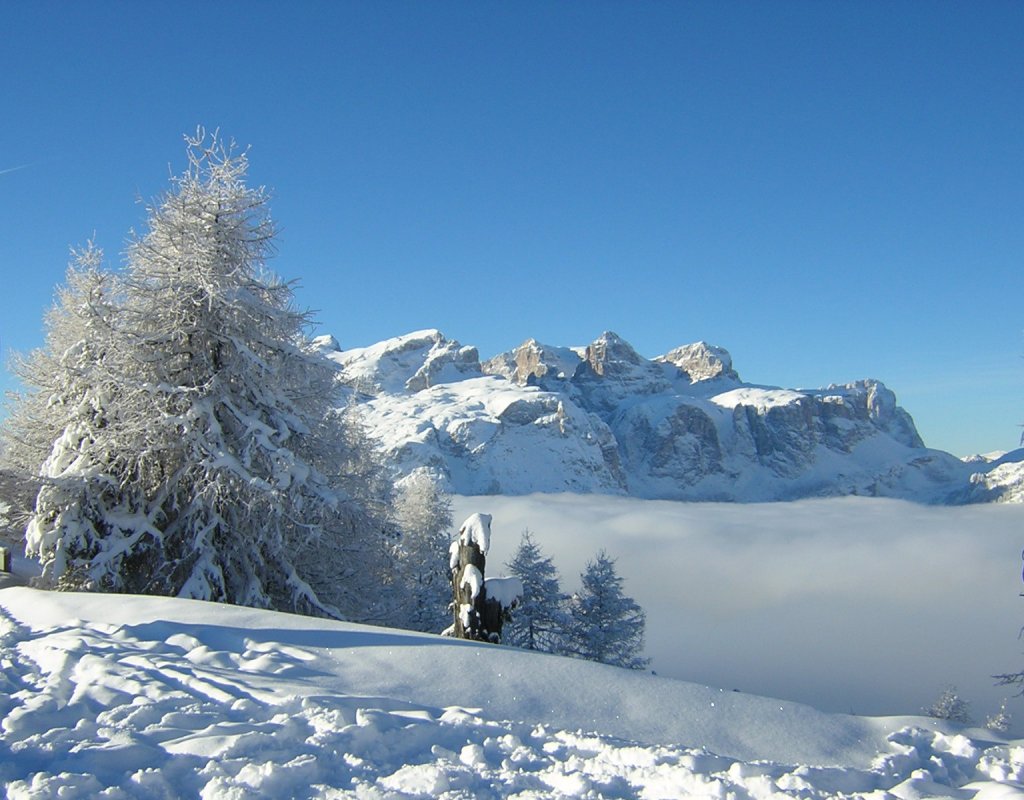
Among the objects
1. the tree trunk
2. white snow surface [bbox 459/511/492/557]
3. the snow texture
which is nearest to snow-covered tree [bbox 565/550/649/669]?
the snow texture

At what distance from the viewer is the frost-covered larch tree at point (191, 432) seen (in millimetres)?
13336

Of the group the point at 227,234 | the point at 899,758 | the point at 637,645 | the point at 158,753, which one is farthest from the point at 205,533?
the point at 637,645

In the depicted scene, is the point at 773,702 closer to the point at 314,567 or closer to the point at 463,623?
the point at 463,623

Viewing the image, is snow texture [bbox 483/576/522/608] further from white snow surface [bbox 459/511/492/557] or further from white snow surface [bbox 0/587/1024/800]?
white snow surface [bbox 0/587/1024/800]

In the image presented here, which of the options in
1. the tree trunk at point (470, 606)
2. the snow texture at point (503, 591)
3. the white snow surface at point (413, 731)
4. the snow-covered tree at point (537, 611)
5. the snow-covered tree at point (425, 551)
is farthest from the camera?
the snow-covered tree at point (537, 611)

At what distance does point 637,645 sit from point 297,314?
79.5ft

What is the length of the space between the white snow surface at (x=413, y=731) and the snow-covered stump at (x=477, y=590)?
2534 mm

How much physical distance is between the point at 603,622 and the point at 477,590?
23.1 m

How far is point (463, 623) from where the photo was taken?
10820 millimetres

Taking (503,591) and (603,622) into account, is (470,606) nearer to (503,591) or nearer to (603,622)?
(503,591)

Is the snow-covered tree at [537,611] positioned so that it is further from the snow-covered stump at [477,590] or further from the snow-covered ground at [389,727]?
the snow-covered ground at [389,727]

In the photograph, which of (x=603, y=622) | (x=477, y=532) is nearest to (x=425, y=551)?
(x=603, y=622)

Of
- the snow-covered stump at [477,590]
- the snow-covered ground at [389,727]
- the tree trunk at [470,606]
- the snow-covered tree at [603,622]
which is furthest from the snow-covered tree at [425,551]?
the snow-covered ground at [389,727]

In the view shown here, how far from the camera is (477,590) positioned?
10797 mm
